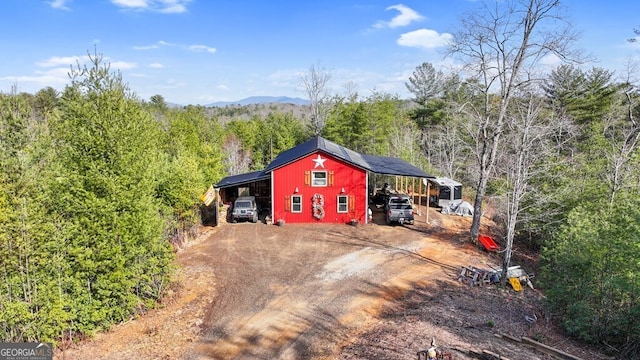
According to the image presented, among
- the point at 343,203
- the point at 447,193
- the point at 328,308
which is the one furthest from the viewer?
the point at 447,193

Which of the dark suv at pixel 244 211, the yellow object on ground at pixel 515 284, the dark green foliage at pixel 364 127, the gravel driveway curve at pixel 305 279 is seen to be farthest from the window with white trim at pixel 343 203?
the dark green foliage at pixel 364 127

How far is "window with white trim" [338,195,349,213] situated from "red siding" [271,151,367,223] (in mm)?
125

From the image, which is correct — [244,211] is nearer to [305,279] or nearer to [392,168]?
[305,279]

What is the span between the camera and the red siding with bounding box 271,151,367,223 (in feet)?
76.5

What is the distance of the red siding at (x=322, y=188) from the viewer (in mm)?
23328

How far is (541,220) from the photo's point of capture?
18578 millimetres

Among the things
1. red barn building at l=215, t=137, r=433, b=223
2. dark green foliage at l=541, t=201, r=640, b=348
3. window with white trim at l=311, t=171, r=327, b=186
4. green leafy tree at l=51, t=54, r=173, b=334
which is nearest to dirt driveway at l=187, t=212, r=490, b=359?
red barn building at l=215, t=137, r=433, b=223

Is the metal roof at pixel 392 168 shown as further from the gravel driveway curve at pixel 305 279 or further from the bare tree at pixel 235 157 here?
the bare tree at pixel 235 157

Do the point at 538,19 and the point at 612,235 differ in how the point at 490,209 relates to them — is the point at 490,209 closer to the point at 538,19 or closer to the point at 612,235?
the point at 538,19

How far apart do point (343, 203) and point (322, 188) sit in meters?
1.62

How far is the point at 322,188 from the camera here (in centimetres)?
2352

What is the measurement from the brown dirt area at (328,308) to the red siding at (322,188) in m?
3.48

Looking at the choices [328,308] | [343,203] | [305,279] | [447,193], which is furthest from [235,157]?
[328,308]

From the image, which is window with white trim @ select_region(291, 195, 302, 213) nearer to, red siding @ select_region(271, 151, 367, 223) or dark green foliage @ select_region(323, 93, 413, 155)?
red siding @ select_region(271, 151, 367, 223)
